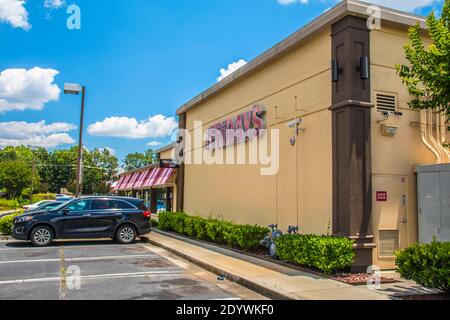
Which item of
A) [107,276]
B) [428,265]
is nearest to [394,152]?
[428,265]

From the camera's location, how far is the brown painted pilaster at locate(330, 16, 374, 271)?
9.19 meters

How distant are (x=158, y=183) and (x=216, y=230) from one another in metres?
12.2

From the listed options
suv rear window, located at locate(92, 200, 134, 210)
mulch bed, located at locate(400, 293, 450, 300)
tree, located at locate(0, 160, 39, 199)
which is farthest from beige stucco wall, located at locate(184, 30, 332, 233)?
tree, located at locate(0, 160, 39, 199)

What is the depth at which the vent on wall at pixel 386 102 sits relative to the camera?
984 cm

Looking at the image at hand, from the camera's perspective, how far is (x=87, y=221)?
14398 mm

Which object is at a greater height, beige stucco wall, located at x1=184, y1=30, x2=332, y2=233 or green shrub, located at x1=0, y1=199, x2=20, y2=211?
beige stucco wall, located at x1=184, y1=30, x2=332, y2=233

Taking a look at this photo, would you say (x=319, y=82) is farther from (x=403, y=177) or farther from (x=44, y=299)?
(x=44, y=299)

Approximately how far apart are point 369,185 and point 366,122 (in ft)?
4.62

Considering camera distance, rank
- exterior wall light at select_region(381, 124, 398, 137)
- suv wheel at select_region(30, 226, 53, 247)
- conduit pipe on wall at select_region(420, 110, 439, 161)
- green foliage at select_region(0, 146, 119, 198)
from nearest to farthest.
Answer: exterior wall light at select_region(381, 124, 398, 137) → conduit pipe on wall at select_region(420, 110, 439, 161) → suv wheel at select_region(30, 226, 53, 247) → green foliage at select_region(0, 146, 119, 198)

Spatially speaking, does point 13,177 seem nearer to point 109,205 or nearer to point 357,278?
point 109,205

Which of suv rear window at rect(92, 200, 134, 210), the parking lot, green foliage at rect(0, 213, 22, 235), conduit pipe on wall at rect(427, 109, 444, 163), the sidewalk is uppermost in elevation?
conduit pipe on wall at rect(427, 109, 444, 163)

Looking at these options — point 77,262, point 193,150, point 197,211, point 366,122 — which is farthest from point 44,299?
point 193,150

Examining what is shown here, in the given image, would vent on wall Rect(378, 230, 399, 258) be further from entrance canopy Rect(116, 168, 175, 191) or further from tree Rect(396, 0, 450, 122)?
entrance canopy Rect(116, 168, 175, 191)

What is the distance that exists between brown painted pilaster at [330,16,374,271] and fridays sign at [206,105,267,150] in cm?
413
